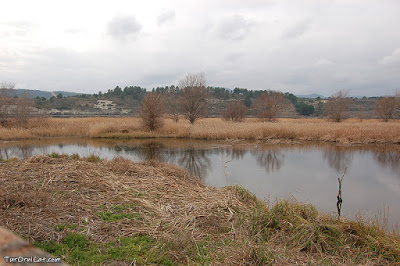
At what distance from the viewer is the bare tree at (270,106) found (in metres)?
39.8

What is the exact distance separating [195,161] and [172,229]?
33.3 feet

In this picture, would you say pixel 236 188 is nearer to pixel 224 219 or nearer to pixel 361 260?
pixel 224 219

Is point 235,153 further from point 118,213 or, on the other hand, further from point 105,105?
point 105,105

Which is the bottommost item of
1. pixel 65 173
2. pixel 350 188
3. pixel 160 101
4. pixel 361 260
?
pixel 350 188

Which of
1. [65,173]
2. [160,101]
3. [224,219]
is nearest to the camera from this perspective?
[224,219]

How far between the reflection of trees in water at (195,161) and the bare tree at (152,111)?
881 centimetres

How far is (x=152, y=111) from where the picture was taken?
84.9 feet

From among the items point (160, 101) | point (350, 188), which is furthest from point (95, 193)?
point (160, 101)

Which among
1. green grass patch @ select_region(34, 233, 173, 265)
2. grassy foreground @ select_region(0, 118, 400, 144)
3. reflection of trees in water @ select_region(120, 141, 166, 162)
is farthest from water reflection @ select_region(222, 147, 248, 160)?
green grass patch @ select_region(34, 233, 173, 265)

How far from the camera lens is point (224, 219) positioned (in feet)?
16.8

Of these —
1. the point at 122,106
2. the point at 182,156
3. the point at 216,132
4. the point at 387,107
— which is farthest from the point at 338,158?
the point at 122,106

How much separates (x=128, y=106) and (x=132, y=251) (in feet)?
218

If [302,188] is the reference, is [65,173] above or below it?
above

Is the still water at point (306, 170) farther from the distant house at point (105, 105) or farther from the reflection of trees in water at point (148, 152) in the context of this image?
the distant house at point (105, 105)
